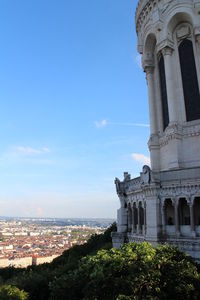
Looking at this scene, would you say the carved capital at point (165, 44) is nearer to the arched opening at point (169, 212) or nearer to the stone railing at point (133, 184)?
the stone railing at point (133, 184)

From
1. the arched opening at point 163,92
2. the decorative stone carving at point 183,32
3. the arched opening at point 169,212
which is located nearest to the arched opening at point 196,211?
the arched opening at point 169,212

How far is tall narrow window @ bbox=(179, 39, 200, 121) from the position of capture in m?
29.1

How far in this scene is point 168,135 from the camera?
28.7 m

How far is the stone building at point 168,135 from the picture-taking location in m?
21.3

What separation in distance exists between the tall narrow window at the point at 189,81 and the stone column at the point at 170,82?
1.22 meters

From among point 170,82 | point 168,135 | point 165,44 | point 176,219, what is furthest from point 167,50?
point 176,219

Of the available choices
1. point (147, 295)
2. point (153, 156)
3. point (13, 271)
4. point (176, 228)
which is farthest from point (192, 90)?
point (13, 271)

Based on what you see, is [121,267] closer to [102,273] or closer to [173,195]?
[102,273]

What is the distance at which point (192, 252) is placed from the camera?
19297 millimetres

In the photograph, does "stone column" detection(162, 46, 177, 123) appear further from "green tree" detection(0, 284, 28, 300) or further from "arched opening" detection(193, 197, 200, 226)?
"green tree" detection(0, 284, 28, 300)

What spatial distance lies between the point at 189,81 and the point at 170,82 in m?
1.96

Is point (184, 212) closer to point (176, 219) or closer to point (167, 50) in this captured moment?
point (176, 219)

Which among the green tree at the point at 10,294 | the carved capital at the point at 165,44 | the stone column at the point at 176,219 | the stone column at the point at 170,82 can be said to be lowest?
the green tree at the point at 10,294

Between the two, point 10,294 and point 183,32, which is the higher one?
point 183,32
